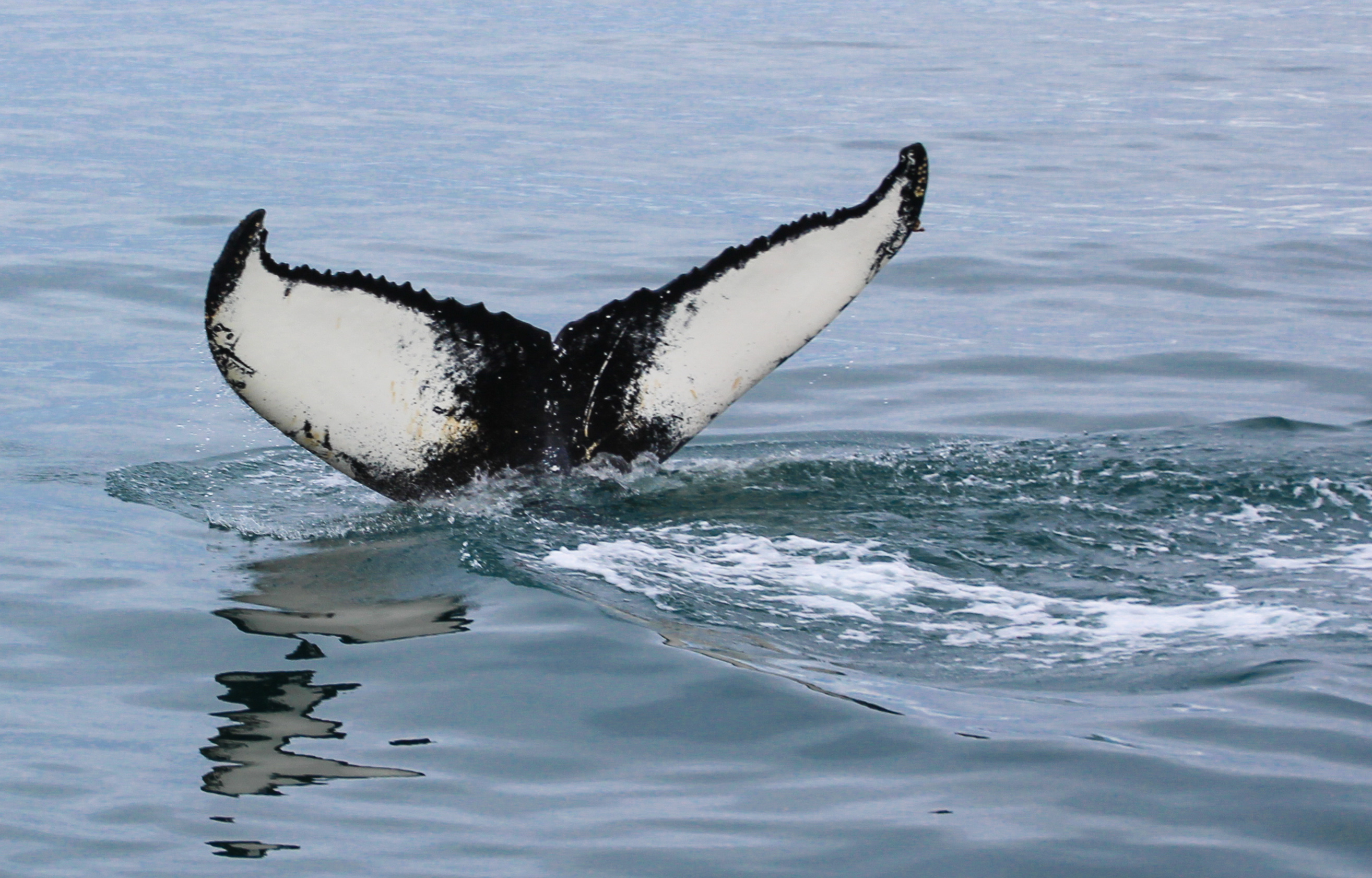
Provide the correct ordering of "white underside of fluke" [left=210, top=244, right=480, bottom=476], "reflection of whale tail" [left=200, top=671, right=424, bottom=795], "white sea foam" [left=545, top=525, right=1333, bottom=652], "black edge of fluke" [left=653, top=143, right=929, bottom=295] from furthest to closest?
"black edge of fluke" [left=653, top=143, right=929, bottom=295] < "white underside of fluke" [left=210, top=244, right=480, bottom=476] < "white sea foam" [left=545, top=525, right=1333, bottom=652] < "reflection of whale tail" [left=200, top=671, right=424, bottom=795]

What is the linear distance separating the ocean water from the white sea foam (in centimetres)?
2

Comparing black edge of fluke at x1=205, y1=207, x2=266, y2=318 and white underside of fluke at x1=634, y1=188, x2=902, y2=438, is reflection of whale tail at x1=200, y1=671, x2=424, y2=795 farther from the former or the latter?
white underside of fluke at x1=634, y1=188, x2=902, y2=438

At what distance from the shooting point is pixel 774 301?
19.5ft

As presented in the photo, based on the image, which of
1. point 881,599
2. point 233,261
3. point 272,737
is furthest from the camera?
point 881,599

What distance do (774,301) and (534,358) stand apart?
2.65ft

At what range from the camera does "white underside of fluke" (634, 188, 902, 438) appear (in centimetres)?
594

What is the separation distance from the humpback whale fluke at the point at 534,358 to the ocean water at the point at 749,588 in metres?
Result: 0.25

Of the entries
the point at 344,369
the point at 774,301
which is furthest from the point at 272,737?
the point at 774,301

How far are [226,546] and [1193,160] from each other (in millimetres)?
14089

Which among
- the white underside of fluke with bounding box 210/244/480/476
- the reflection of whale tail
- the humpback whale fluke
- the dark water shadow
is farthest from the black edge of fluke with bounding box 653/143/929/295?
the reflection of whale tail

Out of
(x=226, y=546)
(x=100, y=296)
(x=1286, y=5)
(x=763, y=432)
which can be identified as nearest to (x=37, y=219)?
(x=100, y=296)

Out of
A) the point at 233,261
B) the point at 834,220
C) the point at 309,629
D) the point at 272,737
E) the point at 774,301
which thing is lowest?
the point at 272,737

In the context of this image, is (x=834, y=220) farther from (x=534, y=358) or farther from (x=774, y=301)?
(x=534, y=358)

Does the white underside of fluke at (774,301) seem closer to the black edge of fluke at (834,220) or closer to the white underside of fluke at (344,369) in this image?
the black edge of fluke at (834,220)
